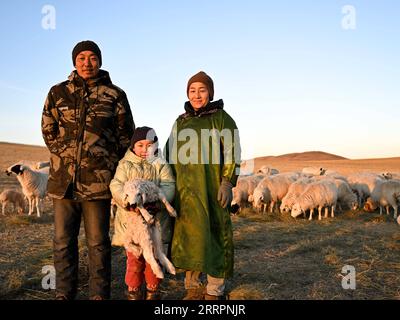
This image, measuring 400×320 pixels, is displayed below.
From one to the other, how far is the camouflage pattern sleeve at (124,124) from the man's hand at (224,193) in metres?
1.10

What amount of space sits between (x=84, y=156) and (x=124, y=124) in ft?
1.72

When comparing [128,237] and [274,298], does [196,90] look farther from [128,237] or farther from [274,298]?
[274,298]

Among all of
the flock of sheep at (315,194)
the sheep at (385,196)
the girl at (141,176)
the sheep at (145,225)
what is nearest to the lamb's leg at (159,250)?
the sheep at (145,225)

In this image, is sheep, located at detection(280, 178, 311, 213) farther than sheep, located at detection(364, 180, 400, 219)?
No

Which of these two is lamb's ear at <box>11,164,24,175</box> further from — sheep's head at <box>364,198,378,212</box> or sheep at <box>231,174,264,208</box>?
sheep's head at <box>364,198,378,212</box>

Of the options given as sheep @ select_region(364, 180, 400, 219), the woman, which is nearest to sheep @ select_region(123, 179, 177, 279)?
the woman

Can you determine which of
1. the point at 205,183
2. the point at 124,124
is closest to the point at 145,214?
the point at 205,183

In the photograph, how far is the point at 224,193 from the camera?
13.1 feet

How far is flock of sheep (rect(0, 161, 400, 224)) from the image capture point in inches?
455

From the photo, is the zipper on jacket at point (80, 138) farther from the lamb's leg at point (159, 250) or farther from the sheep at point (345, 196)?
the sheep at point (345, 196)

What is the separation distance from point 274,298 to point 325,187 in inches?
317

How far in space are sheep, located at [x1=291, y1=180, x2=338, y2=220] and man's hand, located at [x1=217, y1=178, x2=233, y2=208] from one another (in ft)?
26.7

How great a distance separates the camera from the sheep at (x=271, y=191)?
43.4 feet
